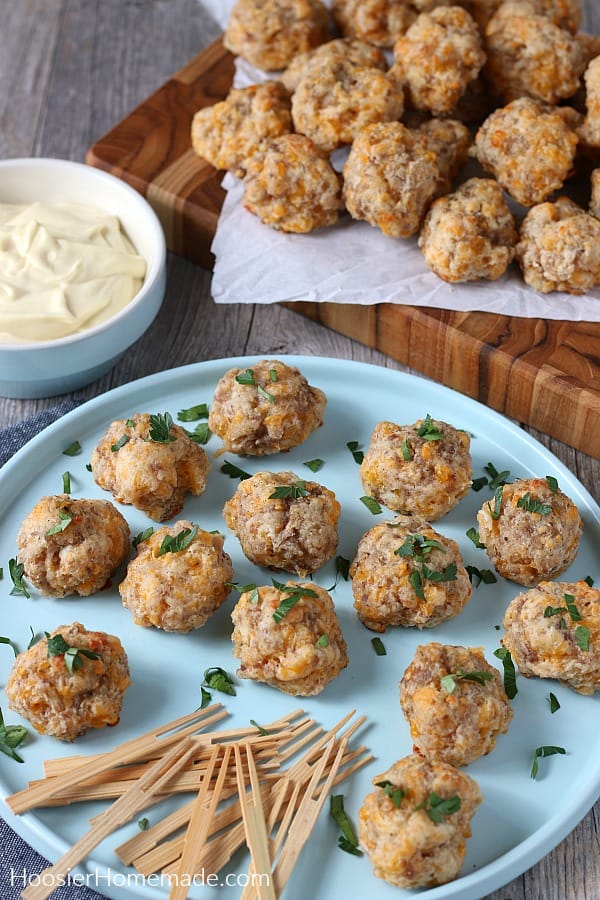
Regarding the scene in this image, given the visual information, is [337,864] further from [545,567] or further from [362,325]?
[362,325]

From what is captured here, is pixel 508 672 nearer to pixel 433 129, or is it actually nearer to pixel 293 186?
pixel 293 186

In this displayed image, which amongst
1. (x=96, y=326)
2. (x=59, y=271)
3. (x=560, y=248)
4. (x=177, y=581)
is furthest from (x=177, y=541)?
(x=560, y=248)

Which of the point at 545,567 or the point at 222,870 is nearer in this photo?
the point at 222,870

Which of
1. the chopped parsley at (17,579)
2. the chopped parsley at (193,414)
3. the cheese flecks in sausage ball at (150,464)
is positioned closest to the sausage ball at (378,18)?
the chopped parsley at (193,414)

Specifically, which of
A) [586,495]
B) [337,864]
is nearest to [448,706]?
[337,864]

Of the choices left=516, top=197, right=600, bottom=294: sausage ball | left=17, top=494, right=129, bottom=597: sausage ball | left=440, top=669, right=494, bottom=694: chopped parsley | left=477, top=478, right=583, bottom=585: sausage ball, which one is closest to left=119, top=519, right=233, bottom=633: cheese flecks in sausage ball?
left=17, top=494, right=129, bottom=597: sausage ball

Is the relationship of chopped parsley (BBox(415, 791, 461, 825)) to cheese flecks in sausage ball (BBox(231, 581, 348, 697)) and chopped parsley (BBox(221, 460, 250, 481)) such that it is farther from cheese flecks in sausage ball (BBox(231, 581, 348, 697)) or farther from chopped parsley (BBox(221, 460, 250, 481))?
chopped parsley (BBox(221, 460, 250, 481))

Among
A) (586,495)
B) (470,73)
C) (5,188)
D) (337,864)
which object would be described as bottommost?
(337,864)

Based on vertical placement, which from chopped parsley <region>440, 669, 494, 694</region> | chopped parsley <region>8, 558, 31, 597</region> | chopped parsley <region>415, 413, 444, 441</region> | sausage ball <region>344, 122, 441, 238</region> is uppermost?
sausage ball <region>344, 122, 441, 238</region>
